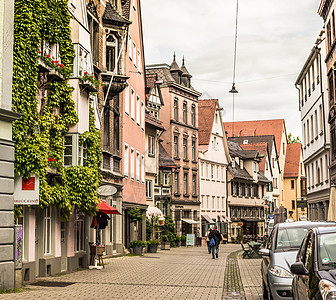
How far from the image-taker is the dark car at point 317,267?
289 inches

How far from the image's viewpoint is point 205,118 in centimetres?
6794

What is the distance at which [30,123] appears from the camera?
17.5 metres

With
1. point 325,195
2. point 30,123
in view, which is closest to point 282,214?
point 325,195

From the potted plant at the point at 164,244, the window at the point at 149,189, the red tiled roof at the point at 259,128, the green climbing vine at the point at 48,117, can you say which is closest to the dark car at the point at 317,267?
the green climbing vine at the point at 48,117

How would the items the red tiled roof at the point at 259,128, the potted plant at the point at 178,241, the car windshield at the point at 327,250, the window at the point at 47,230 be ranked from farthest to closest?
the red tiled roof at the point at 259,128 < the potted plant at the point at 178,241 < the window at the point at 47,230 < the car windshield at the point at 327,250

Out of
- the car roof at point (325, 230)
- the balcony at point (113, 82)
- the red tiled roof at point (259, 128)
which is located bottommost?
the car roof at point (325, 230)

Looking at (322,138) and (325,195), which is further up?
(322,138)

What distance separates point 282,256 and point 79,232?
13249mm

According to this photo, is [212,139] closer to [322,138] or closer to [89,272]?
[322,138]

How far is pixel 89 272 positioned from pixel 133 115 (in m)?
17.0

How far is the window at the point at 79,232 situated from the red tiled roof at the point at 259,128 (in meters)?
77.6

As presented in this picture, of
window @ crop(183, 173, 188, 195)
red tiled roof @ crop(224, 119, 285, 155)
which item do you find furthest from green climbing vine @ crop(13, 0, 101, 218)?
red tiled roof @ crop(224, 119, 285, 155)

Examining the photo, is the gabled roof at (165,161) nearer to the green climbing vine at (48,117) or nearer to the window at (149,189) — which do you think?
the window at (149,189)

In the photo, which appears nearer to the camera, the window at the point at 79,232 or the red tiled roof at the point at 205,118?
the window at the point at 79,232
